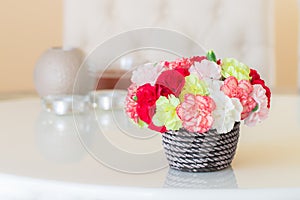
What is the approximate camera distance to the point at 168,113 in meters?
0.72

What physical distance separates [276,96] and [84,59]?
0.51 m

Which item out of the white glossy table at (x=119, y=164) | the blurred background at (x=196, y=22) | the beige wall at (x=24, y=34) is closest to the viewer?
the white glossy table at (x=119, y=164)

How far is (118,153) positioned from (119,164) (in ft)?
0.23

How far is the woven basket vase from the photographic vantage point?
750 mm

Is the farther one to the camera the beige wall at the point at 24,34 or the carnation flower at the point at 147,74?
the beige wall at the point at 24,34

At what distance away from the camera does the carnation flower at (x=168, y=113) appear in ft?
2.36

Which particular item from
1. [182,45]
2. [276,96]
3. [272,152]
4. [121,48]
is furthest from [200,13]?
[272,152]

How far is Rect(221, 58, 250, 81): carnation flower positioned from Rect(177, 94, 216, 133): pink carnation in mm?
56

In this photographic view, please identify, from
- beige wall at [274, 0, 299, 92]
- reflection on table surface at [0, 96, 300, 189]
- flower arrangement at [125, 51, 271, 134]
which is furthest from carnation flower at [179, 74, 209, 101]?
beige wall at [274, 0, 299, 92]

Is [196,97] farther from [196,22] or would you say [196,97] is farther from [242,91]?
[196,22]

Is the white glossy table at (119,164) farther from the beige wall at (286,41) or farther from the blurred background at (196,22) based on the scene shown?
the beige wall at (286,41)

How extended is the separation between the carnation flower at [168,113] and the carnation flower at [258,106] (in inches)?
3.6

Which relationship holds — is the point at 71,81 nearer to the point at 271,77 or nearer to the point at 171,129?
the point at 171,129

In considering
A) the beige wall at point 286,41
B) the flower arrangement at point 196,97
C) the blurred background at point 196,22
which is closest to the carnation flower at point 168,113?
the flower arrangement at point 196,97
